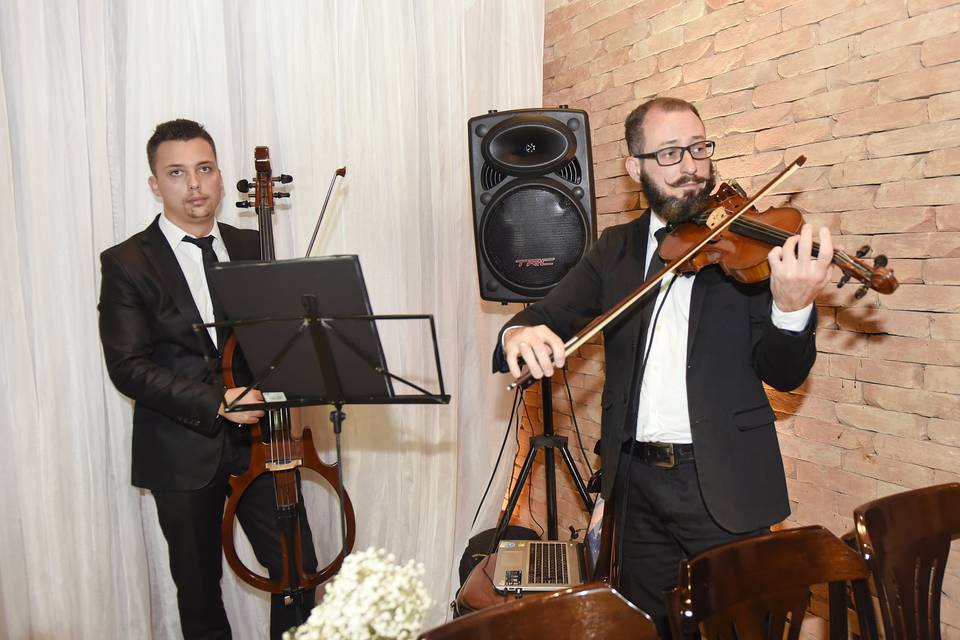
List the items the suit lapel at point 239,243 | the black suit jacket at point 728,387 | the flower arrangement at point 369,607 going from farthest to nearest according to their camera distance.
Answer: the suit lapel at point 239,243
the black suit jacket at point 728,387
the flower arrangement at point 369,607

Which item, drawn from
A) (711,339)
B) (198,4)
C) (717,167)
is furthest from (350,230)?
(711,339)

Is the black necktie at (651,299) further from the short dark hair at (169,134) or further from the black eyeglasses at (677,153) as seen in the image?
the short dark hair at (169,134)

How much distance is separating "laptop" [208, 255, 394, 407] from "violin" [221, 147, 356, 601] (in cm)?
44

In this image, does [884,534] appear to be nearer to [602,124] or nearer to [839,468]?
[839,468]

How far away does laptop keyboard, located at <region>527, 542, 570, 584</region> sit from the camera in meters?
2.04

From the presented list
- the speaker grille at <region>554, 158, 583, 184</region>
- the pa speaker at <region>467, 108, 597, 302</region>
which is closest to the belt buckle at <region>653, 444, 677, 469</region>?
the pa speaker at <region>467, 108, 597, 302</region>

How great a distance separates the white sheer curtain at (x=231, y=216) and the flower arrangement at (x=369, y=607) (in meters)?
1.90

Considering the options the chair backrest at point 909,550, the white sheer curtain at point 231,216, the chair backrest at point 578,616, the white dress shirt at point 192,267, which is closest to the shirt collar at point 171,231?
the white dress shirt at point 192,267

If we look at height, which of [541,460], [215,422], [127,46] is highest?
[127,46]

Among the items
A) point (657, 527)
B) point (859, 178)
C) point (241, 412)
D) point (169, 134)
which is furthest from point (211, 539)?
point (859, 178)

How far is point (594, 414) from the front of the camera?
3.37m

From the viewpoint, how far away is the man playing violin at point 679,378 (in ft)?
6.06

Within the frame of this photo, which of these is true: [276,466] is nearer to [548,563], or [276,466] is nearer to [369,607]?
[548,563]

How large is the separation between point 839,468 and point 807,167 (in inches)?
36.4
